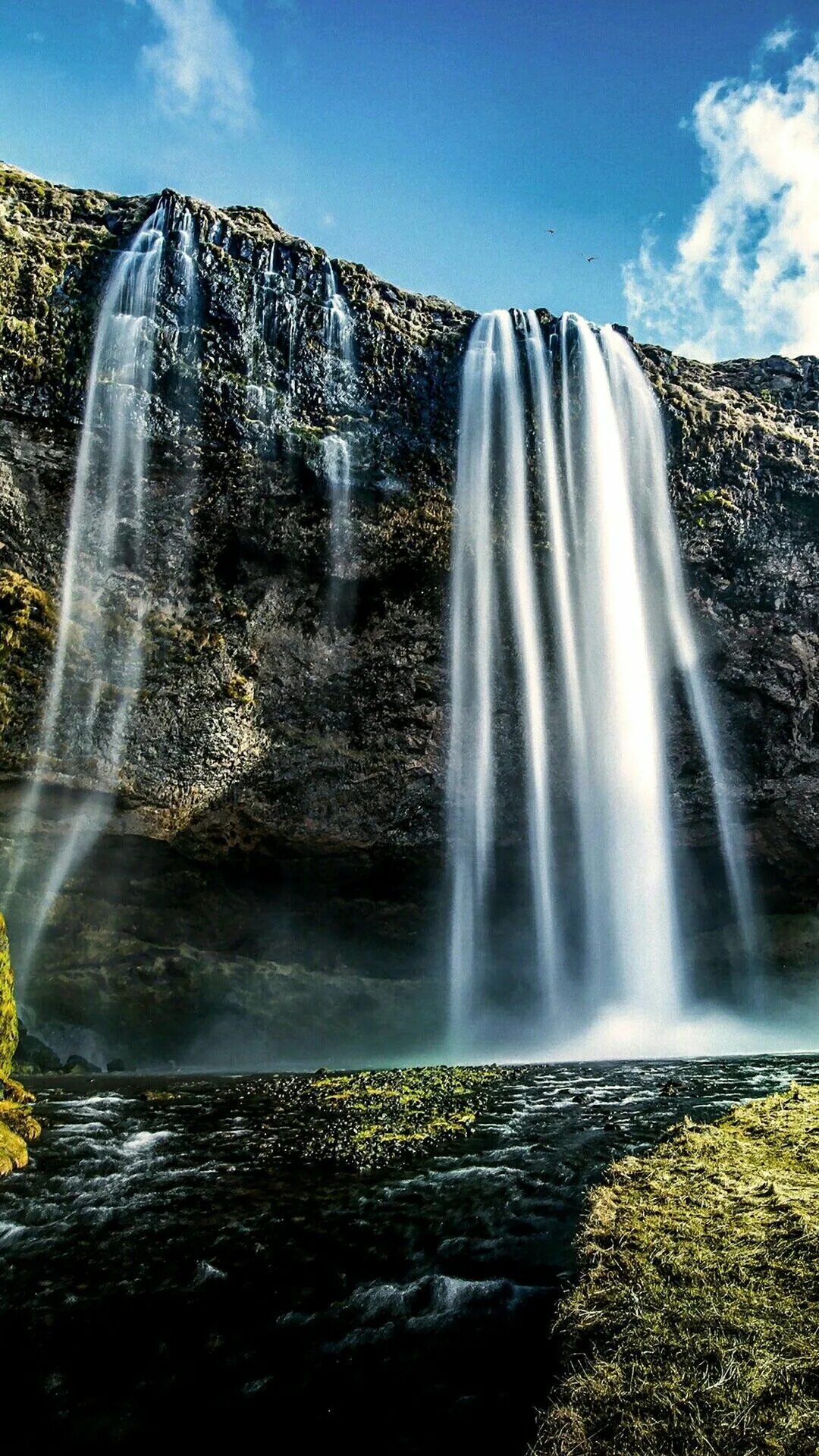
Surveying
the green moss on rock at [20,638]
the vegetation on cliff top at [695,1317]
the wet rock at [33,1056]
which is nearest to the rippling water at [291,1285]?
the vegetation on cliff top at [695,1317]

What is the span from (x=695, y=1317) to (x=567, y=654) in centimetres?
1968

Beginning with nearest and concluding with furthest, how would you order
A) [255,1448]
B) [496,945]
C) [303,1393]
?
[255,1448], [303,1393], [496,945]

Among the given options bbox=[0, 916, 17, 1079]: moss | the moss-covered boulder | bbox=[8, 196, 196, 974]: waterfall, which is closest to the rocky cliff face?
bbox=[8, 196, 196, 974]: waterfall

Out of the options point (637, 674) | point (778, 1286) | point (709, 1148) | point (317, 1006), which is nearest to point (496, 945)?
point (317, 1006)

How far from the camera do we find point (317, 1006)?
22.2 meters

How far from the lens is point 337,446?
21.3m

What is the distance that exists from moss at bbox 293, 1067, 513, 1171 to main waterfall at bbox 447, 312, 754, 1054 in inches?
331

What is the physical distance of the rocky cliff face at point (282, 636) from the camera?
19766 mm

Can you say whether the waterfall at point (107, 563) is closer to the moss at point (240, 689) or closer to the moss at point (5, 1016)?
the moss at point (240, 689)

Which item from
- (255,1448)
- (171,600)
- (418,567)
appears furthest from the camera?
(418,567)

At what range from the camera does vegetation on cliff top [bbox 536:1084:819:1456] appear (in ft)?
10.1

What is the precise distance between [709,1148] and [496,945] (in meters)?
17.0

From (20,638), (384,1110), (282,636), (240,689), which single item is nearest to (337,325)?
(282,636)

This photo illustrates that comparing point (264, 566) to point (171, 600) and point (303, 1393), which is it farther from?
point (303, 1393)
